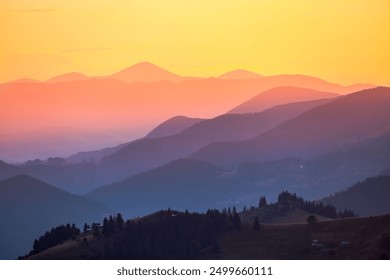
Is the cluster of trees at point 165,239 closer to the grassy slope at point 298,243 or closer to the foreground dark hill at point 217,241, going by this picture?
the foreground dark hill at point 217,241

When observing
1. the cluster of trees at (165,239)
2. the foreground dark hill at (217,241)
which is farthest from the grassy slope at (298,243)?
the cluster of trees at (165,239)

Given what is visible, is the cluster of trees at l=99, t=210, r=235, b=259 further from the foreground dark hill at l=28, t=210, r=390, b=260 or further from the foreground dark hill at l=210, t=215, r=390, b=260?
the foreground dark hill at l=210, t=215, r=390, b=260

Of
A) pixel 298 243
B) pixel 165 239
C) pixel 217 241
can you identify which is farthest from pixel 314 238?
pixel 165 239

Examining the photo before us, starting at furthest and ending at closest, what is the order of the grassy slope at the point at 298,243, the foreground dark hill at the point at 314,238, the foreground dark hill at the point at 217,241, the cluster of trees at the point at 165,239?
the cluster of trees at the point at 165,239, the foreground dark hill at the point at 217,241, the grassy slope at the point at 298,243, the foreground dark hill at the point at 314,238

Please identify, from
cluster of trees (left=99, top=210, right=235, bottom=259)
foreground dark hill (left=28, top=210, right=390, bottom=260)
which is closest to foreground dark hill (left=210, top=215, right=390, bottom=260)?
foreground dark hill (left=28, top=210, right=390, bottom=260)

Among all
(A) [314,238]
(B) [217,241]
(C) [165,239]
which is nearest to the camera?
(C) [165,239]

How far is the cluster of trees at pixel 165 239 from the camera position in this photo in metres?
178

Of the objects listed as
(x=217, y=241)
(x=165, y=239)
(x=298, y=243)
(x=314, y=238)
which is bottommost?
(x=298, y=243)

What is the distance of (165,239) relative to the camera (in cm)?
18275

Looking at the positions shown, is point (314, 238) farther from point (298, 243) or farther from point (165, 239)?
point (165, 239)

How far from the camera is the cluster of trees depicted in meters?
178

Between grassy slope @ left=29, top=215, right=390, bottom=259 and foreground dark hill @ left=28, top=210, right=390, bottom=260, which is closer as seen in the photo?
grassy slope @ left=29, top=215, right=390, bottom=259
